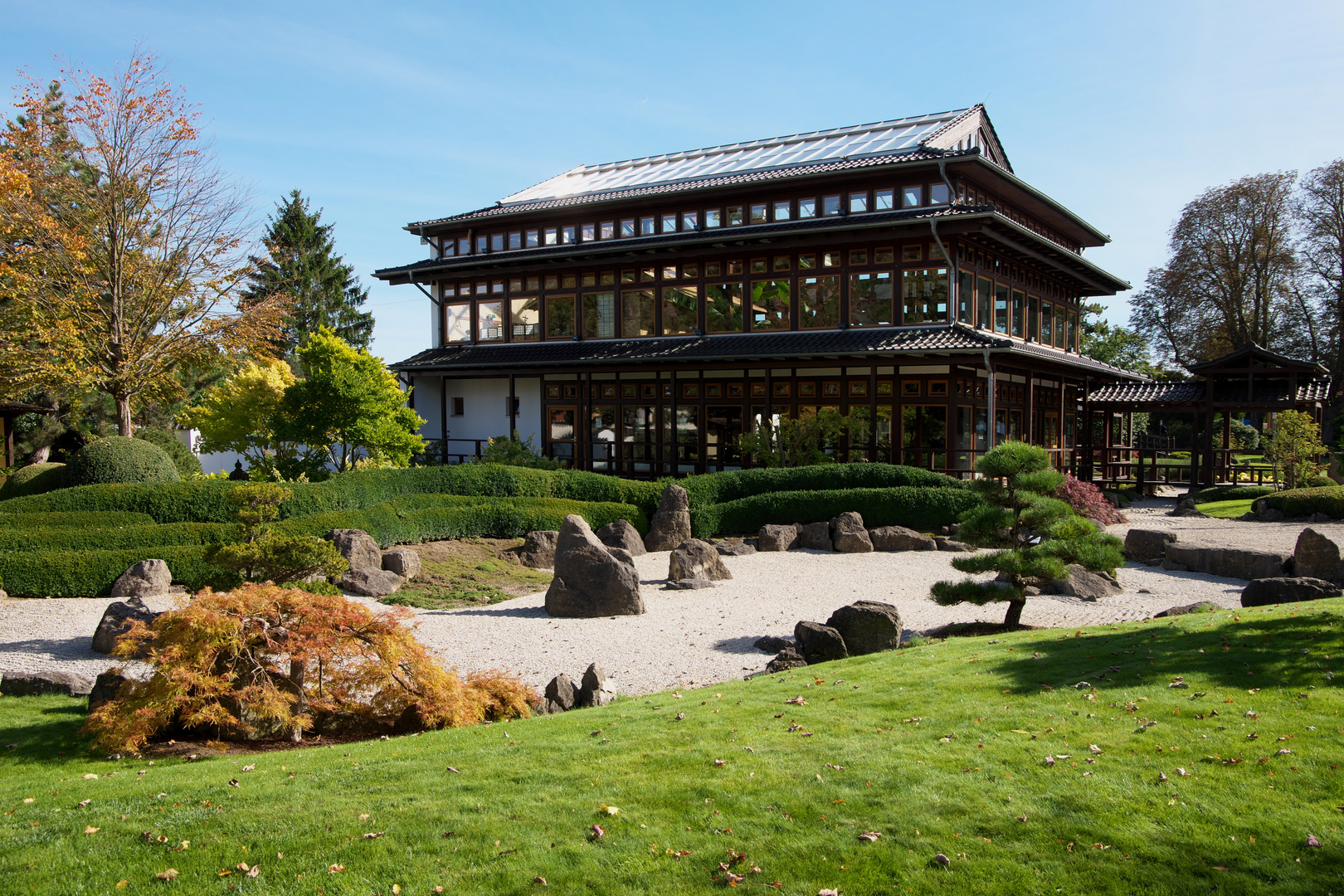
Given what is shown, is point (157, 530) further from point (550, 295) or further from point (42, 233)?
point (550, 295)

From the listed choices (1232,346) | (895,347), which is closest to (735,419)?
(895,347)

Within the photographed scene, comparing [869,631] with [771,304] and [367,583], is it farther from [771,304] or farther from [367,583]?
[771,304]

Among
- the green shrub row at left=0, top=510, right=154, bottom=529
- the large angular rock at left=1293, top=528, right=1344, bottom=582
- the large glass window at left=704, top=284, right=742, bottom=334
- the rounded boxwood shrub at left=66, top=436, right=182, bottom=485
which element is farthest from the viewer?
the large glass window at left=704, top=284, right=742, bottom=334

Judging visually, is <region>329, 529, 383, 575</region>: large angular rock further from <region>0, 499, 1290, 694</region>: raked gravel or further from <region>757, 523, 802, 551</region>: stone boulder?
<region>757, 523, 802, 551</region>: stone boulder

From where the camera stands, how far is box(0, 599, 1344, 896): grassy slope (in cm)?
457

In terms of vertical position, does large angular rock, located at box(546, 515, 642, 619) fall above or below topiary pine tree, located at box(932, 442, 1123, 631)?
below

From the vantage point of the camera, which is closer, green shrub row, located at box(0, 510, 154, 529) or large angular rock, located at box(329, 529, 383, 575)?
large angular rock, located at box(329, 529, 383, 575)

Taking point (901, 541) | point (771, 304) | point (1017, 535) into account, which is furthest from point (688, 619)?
point (771, 304)

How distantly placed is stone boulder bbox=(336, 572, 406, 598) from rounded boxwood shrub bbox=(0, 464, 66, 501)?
7933 millimetres

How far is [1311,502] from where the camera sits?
2167cm

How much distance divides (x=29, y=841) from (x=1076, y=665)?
8.01 meters

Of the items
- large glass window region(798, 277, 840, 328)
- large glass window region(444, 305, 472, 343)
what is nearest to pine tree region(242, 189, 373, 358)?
large glass window region(444, 305, 472, 343)

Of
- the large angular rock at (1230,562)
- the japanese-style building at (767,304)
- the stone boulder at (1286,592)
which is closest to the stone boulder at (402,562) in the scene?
the japanese-style building at (767,304)

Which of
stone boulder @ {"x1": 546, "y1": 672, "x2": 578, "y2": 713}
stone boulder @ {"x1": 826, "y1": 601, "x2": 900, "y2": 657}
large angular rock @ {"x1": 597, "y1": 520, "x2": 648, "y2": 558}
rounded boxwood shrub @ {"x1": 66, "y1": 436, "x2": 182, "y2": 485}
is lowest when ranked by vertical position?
stone boulder @ {"x1": 546, "y1": 672, "x2": 578, "y2": 713}
